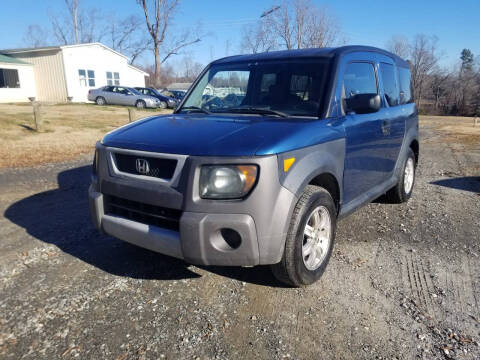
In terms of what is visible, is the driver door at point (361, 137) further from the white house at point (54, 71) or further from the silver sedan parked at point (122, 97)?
the white house at point (54, 71)

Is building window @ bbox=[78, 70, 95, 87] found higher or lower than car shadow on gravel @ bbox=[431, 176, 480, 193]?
higher

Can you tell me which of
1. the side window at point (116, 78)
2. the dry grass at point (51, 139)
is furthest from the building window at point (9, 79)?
the dry grass at point (51, 139)

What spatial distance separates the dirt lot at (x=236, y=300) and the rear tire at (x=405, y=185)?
0.61 metres

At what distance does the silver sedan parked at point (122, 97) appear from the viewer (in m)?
25.0

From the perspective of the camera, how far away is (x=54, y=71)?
88.4ft

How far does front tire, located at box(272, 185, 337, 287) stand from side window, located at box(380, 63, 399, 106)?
203cm

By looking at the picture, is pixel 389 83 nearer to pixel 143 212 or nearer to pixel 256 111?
pixel 256 111

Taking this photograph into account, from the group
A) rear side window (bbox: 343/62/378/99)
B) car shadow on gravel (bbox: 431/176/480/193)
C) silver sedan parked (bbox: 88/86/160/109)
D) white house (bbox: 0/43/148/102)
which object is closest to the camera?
rear side window (bbox: 343/62/378/99)

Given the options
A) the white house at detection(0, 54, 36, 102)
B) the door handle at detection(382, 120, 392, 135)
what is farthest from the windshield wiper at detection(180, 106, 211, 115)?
the white house at detection(0, 54, 36, 102)

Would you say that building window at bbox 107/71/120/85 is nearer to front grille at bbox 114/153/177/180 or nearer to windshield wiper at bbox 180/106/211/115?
windshield wiper at bbox 180/106/211/115

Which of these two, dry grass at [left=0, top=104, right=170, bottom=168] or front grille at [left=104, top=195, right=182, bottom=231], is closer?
front grille at [left=104, top=195, right=182, bottom=231]

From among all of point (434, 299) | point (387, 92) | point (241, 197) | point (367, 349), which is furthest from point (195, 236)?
point (387, 92)

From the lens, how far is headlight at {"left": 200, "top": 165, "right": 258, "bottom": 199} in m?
2.50

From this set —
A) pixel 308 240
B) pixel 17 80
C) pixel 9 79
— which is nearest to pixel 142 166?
pixel 308 240
